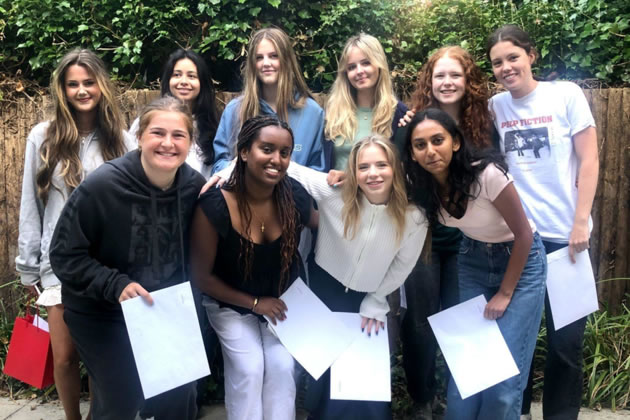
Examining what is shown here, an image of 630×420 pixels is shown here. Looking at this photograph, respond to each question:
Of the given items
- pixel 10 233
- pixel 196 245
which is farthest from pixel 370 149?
pixel 10 233

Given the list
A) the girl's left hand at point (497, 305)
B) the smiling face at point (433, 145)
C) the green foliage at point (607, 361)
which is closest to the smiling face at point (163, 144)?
the smiling face at point (433, 145)

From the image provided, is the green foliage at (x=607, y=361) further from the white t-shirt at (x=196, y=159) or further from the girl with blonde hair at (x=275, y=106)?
the white t-shirt at (x=196, y=159)

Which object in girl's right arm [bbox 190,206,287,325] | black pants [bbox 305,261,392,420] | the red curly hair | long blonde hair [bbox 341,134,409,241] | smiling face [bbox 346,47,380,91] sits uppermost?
smiling face [bbox 346,47,380,91]

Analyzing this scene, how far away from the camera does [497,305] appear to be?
3023 mm

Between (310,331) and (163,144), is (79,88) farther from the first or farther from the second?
(310,331)

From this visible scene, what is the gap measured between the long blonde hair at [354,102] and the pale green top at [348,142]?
0.09 feet

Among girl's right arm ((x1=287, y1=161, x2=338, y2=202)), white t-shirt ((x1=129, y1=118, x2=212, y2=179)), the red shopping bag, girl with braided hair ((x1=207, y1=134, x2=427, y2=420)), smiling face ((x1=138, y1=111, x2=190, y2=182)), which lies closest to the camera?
smiling face ((x1=138, y1=111, x2=190, y2=182))

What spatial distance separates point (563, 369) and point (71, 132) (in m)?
3.20

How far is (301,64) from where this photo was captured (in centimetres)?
463

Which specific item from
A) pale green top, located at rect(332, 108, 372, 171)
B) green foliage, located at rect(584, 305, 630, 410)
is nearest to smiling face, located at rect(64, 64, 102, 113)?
pale green top, located at rect(332, 108, 372, 171)

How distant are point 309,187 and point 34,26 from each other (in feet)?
9.69

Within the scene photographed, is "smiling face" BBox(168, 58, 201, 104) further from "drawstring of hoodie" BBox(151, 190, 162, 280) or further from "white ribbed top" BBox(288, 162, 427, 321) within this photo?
"drawstring of hoodie" BBox(151, 190, 162, 280)

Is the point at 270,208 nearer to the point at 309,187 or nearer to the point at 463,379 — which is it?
the point at 309,187

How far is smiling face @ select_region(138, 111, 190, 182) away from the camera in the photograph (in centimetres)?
277
